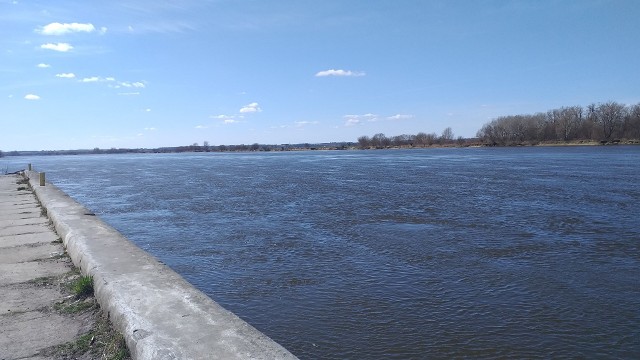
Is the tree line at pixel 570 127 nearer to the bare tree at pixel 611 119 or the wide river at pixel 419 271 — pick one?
the bare tree at pixel 611 119

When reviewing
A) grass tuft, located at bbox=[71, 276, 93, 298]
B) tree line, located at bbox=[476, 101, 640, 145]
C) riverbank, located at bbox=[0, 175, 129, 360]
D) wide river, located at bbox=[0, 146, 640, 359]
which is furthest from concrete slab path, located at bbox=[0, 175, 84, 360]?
tree line, located at bbox=[476, 101, 640, 145]

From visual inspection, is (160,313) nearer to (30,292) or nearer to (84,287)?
(84,287)

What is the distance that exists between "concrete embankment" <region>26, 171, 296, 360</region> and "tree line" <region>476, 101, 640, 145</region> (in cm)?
13095

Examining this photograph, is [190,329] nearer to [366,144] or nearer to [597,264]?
[597,264]

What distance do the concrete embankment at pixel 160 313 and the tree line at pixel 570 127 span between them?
430 ft

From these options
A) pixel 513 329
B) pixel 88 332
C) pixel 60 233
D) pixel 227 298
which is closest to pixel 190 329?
pixel 88 332

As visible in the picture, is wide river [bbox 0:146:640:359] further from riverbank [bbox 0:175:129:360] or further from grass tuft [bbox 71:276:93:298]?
riverbank [bbox 0:175:129:360]

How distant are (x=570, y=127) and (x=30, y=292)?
14380cm

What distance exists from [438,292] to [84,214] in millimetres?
8715

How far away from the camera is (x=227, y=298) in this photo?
27.9ft

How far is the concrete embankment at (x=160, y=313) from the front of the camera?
4039mm

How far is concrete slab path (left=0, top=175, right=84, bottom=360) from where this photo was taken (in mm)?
4949

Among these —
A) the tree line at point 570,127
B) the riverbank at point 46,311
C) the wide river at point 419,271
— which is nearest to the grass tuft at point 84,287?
the riverbank at point 46,311

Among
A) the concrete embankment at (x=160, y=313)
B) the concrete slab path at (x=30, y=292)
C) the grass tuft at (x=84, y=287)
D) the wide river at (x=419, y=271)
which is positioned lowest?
the wide river at (x=419, y=271)
